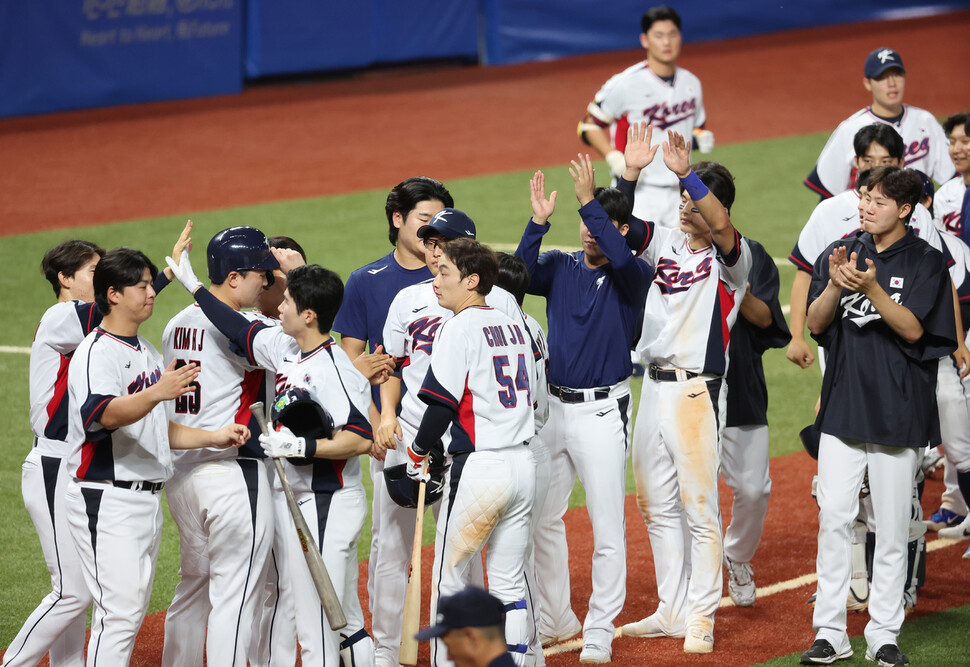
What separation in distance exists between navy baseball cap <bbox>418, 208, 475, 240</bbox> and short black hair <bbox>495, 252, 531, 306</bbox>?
253mm

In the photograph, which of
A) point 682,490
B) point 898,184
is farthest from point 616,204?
point 682,490

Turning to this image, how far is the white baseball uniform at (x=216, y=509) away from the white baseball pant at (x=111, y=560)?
29cm

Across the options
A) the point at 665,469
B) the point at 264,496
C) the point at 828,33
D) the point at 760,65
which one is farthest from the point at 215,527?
the point at 828,33

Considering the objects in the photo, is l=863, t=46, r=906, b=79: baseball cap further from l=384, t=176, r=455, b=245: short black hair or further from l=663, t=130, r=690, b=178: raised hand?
l=384, t=176, r=455, b=245: short black hair

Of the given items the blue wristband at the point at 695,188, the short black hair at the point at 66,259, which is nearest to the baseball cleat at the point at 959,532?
→ the blue wristband at the point at 695,188

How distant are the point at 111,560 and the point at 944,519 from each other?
4656 millimetres

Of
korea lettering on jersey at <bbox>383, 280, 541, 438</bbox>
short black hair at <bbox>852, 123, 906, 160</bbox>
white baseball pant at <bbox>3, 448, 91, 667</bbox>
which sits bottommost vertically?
white baseball pant at <bbox>3, 448, 91, 667</bbox>

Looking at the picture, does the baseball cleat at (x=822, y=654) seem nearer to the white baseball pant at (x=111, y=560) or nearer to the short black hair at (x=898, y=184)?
the short black hair at (x=898, y=184)

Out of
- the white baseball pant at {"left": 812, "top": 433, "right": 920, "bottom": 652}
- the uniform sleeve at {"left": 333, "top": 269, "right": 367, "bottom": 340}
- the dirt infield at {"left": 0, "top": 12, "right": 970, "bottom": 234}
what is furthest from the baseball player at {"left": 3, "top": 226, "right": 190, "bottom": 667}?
the dirt infield at {"left": 0, "top": 12, "right": 970, "bottom": 234}

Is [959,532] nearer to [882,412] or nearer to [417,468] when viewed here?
[882,412]

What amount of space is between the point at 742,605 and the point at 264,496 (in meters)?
2.48

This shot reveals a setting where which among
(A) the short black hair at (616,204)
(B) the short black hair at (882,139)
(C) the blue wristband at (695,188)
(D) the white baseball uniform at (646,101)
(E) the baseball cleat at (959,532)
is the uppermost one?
(D) the white baseball uniform at (646,101)

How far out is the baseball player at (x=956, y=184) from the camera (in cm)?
715

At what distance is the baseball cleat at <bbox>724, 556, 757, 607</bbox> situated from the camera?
6.09 metres
